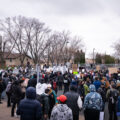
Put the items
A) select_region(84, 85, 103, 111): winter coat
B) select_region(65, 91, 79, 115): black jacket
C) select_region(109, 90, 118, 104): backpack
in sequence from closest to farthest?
select_region(84, 85, 103, 111): winter coat < select_region(65, 91, 79, 115): black jacket < select_region(109, 90, 118, 104): backpack

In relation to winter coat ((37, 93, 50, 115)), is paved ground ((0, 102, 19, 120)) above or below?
below

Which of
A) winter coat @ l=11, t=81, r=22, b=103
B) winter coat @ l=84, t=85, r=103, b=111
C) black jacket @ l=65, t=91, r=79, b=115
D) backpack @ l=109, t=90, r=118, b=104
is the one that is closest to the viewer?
winter coat @ l=84, t=85, r=103, b=111

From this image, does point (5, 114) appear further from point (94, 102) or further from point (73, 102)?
point (94, 102)

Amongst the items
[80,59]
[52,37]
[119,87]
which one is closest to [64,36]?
[52,37]

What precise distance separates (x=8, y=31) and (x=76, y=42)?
23.4m

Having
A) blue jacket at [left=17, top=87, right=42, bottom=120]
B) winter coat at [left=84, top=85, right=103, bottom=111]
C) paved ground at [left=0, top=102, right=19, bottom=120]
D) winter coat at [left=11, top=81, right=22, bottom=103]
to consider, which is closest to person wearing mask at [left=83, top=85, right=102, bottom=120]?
winter coat at [left=84, top=85, right=103, bottom=111]

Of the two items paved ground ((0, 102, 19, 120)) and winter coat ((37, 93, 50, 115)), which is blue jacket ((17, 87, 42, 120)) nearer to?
winter coat ((37, 93, 50, 115))

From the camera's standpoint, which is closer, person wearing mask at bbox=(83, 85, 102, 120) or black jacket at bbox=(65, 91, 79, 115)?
person wearing mask at bbox=(83, 85, 102, 120)

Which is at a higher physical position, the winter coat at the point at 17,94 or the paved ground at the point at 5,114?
the winter coat at the point at 17,94

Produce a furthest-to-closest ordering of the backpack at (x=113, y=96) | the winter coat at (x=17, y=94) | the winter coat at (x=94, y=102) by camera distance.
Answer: the winter coat at (x=17, y=94) → the backpack at (x=113, y=96) → the winter coat at (x=94, y=102)

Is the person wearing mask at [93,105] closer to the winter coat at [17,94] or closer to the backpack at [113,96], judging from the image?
the backpack at [113,96]

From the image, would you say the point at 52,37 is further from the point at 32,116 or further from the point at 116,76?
the point at 32,116

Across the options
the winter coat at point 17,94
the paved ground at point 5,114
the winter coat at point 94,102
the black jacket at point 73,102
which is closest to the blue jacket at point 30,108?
the black jacket at point 73,102

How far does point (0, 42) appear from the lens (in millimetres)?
46531
